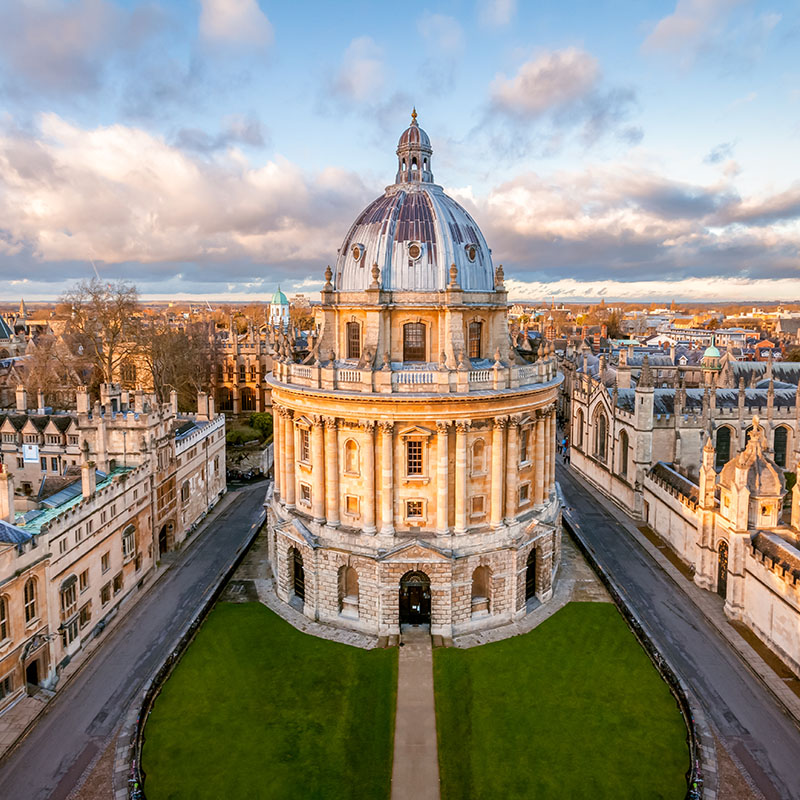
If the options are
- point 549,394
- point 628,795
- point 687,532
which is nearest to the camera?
point 628,795

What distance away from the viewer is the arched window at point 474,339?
38075mm

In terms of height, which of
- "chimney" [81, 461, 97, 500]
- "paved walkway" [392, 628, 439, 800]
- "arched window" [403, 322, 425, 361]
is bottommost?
"paved walkway" [392, 628, 439, 800]

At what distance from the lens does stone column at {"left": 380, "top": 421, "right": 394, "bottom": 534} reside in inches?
1334

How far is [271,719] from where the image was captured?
28.6 metres

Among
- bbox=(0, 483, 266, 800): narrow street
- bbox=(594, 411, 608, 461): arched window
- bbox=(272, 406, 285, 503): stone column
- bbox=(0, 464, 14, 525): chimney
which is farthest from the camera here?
bbox=(594, 411, 608, 461): arched window

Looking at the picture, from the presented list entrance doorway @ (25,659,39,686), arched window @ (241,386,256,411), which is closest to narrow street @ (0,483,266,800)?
entrance doorway @ (25,659,39,686)

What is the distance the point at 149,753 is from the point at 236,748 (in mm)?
3574

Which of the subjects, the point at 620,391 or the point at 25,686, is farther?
the point at 620,391

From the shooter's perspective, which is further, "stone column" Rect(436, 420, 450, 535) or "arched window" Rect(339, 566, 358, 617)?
"arched window" Rect(339, 566, 358, 617)

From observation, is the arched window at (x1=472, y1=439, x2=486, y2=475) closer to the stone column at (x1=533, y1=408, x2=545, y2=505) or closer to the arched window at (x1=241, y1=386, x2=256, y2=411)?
the stone column at (x1=533, y1=408, x2=545, y2=505)

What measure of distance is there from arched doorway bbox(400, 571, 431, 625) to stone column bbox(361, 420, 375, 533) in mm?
4179

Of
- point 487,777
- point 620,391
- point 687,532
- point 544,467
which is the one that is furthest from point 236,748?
point 620,391

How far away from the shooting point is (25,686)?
29281 mm

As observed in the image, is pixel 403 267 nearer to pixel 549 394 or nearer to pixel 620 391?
pixel 549 394
